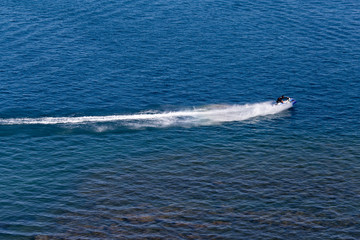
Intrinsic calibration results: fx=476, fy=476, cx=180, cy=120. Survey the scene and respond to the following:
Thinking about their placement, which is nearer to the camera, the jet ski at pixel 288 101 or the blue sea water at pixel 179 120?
the blue sea water at pixel 179 120

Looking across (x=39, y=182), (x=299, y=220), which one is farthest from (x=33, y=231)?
(x=299, y=220)

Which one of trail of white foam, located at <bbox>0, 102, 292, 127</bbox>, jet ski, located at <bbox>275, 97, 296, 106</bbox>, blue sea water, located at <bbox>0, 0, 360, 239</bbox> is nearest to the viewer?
blue sea water, located at <bbox>0, 0, 360, 239</bbox>

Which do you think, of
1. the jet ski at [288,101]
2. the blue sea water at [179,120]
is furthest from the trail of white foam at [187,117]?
the jet ski at [288,101]

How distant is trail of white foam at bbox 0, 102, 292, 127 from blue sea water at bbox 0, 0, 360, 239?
435 mm

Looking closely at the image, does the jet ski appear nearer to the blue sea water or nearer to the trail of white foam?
the trail of white foam

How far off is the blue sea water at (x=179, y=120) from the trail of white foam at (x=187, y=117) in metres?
0.44

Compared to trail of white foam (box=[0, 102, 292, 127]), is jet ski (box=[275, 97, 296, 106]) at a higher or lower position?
higher

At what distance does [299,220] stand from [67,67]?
77202mm

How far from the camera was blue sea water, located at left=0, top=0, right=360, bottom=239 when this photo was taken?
7644 cm

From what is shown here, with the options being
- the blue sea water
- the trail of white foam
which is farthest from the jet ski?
the blue sea water

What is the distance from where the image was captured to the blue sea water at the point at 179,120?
7644cm

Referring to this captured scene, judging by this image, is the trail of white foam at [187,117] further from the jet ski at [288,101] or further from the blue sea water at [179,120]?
the jet ski at [288,101]

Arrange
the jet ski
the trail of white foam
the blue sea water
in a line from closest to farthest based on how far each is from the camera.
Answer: the blue sea water → the trail of white foam → the jet ski

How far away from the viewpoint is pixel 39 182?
84188 millimetres
